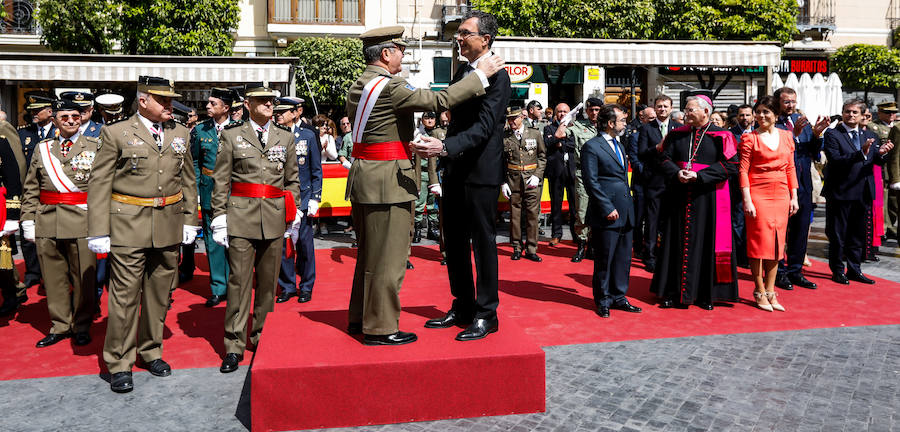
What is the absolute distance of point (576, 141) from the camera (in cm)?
1005

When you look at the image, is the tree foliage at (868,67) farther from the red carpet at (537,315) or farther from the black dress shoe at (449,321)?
the black dress shoe at (449,321)

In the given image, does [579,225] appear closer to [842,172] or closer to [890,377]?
[842,172]

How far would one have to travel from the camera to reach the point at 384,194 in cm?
439

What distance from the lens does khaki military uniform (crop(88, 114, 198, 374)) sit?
16.0 ft

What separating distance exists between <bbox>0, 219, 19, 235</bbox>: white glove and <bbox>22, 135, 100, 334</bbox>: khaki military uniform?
0.30 metres

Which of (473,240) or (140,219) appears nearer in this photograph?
(473,240)

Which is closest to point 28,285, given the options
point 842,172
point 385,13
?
point 842,172

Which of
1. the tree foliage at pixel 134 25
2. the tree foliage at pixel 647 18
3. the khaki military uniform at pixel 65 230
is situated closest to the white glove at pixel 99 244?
the khaki military uniform at pixel 65 230

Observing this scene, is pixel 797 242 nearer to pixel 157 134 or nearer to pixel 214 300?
pixel 214 300

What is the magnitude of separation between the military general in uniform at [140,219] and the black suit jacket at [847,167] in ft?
21.2

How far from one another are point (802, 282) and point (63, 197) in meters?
6.74

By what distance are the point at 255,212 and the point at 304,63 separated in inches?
874

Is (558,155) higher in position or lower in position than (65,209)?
higher

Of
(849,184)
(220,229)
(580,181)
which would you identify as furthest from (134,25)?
(849,184)
